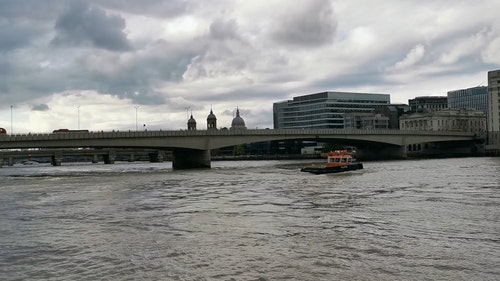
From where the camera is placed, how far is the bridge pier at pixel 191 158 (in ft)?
355

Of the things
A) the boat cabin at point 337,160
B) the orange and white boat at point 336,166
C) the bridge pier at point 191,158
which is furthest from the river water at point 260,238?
the bridge pier at point 191,158

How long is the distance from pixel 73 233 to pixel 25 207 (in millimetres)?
15295

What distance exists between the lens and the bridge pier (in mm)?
108188

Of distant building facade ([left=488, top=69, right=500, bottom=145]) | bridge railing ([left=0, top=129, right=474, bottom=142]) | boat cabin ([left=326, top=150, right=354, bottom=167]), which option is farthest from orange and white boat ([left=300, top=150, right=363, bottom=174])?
distant building facade ([left=488, top=69, right=500, bottom=145])

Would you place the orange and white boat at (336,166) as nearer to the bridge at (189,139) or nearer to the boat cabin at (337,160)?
the boat cabin at (337,160)

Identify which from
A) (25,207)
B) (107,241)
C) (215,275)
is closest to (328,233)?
(215,275)

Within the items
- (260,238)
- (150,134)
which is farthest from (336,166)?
(260,238)

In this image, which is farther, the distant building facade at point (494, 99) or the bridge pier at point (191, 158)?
the distant building facade at point (494, 99)

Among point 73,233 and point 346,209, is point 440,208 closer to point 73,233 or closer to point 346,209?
point 346,209

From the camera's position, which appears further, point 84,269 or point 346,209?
point 346,209

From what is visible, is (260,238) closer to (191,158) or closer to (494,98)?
(191,158)

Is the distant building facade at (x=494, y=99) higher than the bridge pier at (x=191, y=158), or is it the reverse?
the distant building facade at (x=494, y=99)

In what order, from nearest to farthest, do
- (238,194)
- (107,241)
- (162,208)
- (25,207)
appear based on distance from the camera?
(107,241) < (162,208) < (25,207) < (238,194)

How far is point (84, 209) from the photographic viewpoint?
37562mm
